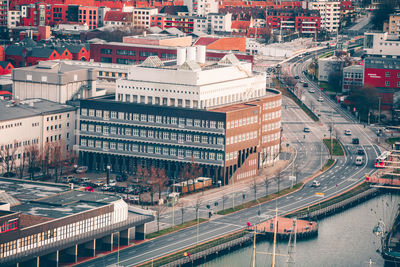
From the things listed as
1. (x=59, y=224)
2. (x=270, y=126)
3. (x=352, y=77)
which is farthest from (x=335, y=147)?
(x=59, y=224)

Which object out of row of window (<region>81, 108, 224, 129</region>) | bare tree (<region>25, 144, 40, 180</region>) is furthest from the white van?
bare tree (<region>25, 144, 40, 180</region>)

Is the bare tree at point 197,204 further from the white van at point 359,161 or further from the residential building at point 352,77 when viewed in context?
the residential building at point 352,77

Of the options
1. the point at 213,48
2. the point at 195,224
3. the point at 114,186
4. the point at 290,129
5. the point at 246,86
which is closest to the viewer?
the point at 195,224

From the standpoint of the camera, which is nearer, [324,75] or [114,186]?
[114,186]

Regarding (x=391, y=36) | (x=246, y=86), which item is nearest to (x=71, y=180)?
(x=246, y=86)

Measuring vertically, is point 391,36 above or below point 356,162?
above

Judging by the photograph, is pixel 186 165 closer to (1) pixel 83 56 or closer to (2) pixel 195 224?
(2) pixel 195 224

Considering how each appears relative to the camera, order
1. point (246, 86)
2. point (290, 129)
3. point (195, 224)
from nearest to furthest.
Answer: point (195, 224), point (246, 86), point (290, 129)
